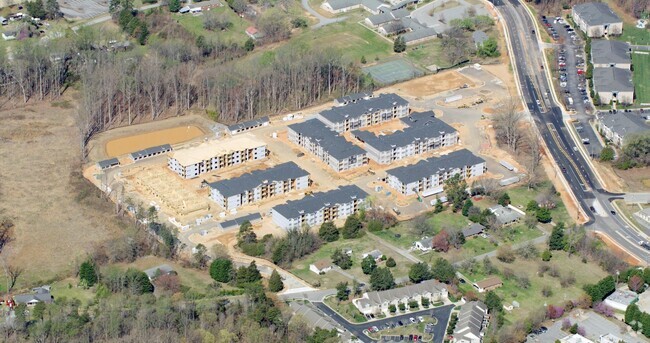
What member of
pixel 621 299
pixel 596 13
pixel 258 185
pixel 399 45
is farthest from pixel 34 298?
pixel 596 13

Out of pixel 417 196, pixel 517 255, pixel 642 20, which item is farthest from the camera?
pixel 642 20

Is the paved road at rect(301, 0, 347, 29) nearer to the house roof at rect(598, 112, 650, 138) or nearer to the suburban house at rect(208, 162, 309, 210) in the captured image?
the house roof at rect(598, 112, 650, 138)

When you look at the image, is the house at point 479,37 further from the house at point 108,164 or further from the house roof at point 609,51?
the house at point 108,164

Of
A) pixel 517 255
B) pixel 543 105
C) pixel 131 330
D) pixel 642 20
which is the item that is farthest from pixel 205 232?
pixel 642 20

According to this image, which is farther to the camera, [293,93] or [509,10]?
[509,10]

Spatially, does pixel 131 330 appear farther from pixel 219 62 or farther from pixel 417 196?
pixel 219 62

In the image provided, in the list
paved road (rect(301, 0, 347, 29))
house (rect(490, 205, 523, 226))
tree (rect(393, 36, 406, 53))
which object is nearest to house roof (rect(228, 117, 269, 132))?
tree (rect(393, 36, 406, 53))

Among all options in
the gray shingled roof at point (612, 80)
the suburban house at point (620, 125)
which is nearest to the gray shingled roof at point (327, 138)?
the suburban house at point (620, 125)
